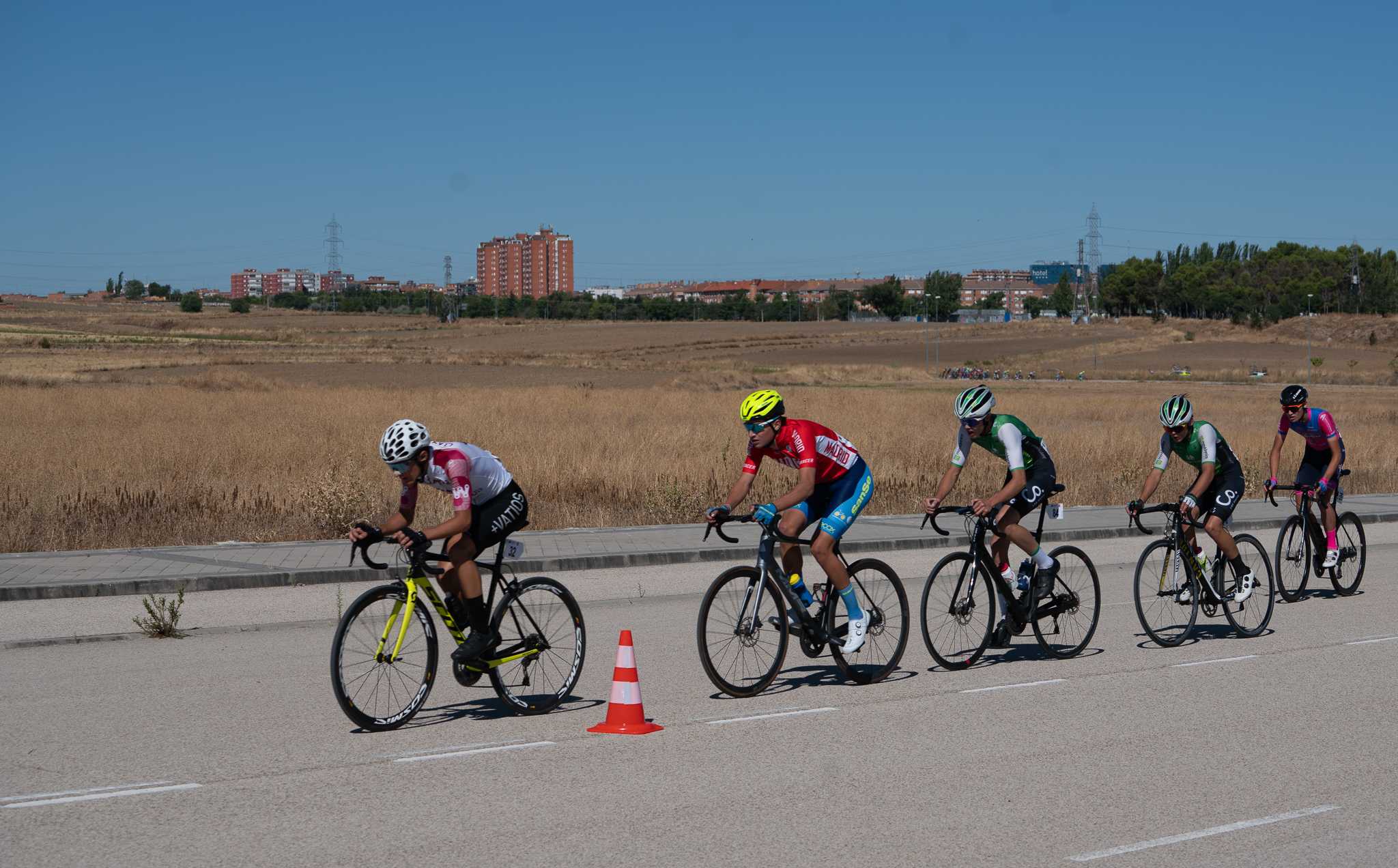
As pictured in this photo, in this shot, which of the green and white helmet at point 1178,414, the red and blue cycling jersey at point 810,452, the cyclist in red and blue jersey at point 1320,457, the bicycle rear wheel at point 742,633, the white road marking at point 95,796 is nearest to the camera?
the white road marking at point 95,796

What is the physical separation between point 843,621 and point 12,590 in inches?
292

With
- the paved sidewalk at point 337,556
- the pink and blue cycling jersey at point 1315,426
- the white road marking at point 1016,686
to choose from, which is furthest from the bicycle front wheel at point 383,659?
the pink and blue cycling jersey at point 1315,426

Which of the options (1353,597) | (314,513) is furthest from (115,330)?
(1353,597)

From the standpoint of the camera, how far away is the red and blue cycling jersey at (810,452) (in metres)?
8.41

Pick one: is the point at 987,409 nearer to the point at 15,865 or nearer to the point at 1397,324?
the point at 15,865

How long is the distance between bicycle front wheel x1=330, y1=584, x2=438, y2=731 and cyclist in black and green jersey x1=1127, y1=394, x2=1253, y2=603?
5.31 metres

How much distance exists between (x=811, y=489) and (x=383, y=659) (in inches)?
106

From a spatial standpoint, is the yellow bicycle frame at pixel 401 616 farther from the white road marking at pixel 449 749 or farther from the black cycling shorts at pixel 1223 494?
the black cycling shorts at pixel 1223 494

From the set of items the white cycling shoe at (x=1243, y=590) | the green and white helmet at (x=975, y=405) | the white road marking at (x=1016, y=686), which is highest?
the green and white helmet at (x=975, y=405)

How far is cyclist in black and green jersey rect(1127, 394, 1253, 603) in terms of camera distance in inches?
404

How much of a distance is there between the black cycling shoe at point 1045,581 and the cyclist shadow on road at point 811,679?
1.05 m

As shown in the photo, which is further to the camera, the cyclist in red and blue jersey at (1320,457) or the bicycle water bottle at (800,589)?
the cyclist in red and blue jersey at (1320,457)

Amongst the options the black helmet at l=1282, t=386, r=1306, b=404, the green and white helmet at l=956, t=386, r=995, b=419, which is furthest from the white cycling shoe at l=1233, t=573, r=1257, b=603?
the green and white helmet at l=956, t=386, r=995, b=419

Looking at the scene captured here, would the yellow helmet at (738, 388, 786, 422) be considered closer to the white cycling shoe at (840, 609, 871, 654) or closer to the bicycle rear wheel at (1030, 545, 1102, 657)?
the white cycling shoe at (840, 609, 871, 654)
